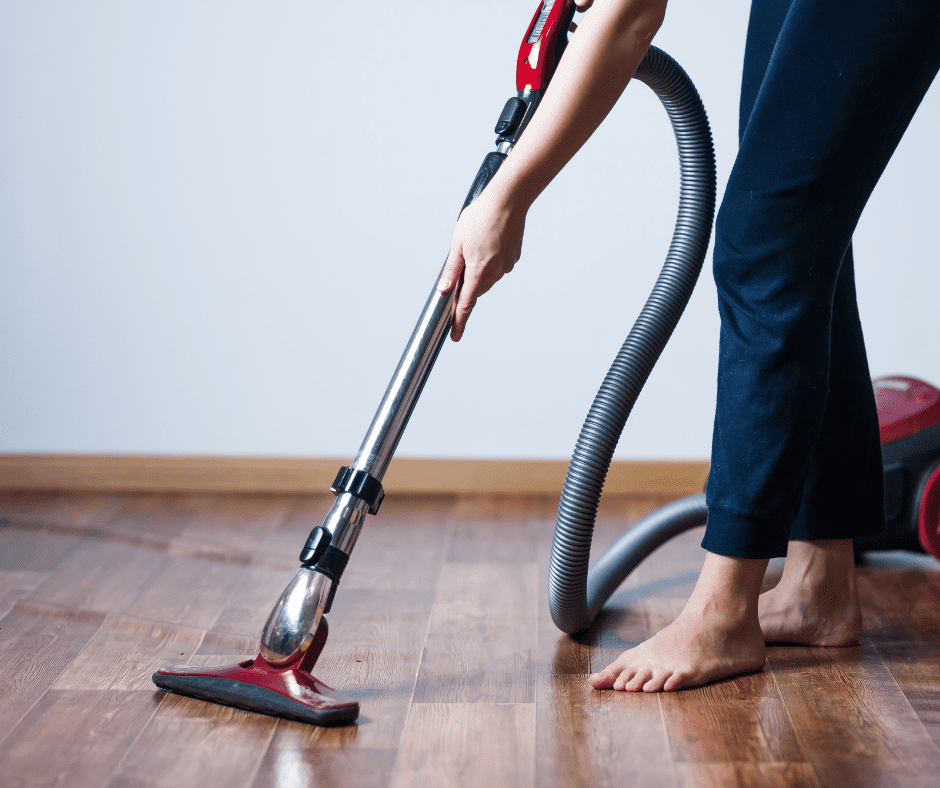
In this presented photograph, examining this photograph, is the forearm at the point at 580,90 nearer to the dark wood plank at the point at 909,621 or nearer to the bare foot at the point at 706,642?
the bare foot at the point at 706,642

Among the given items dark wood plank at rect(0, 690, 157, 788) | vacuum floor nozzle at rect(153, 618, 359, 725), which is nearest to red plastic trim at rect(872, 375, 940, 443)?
vacuum floor nozzle at rect(153, 618, 359, 725)

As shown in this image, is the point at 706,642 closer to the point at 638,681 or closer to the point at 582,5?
the point at 638,681

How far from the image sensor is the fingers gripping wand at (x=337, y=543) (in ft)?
3.04

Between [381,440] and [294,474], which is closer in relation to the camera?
[381,440]

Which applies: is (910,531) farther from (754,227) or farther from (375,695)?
(375,695)

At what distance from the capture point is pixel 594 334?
1840 mm

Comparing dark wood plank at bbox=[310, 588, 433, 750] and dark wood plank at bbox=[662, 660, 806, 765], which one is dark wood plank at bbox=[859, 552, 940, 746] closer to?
dark wood plank at bbox=[662, 660, 806, 765]

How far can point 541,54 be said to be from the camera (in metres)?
1.00

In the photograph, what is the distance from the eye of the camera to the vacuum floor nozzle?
925 mm

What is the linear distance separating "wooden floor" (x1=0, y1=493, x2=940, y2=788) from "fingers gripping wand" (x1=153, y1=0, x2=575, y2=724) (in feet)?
0.08

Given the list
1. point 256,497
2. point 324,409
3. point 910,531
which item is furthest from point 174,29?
point 910,531

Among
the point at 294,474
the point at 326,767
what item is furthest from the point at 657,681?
the point at 294,474

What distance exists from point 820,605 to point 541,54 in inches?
26.1

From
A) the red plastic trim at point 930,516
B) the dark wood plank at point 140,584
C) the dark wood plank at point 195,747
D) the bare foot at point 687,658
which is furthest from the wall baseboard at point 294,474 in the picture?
the dark wood plank at point 195,747
